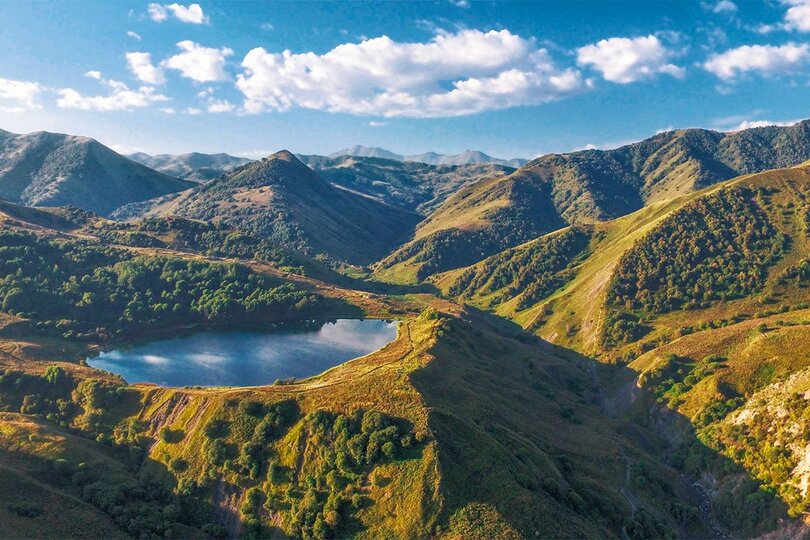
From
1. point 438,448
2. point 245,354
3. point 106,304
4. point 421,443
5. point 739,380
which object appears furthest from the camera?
point 106,304

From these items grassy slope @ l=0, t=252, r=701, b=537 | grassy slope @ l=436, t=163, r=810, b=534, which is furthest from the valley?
grassy slope @ l=436, t=163, r=810, b=534

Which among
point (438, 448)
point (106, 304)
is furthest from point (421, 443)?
point (106, 304)

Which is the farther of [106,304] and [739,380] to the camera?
[106,304]

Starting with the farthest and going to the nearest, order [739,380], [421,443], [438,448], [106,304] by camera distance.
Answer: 1. [106,304]
2. [739,380]
3. [421,443]
4. [438,448]

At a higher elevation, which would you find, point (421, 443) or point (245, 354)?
point (421, 443)

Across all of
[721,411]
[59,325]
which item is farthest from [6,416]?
[721,411]

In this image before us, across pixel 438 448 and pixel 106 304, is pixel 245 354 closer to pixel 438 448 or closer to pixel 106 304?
pixel 106 304

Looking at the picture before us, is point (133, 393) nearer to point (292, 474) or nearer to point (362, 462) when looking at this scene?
point (292, 474)

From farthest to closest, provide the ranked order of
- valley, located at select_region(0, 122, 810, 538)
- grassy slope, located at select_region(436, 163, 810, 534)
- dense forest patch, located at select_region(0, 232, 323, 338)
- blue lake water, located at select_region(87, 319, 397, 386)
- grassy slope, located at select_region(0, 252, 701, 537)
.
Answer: dense forest patch, located at select_region(0, 232, 323, 338)
blue lake water, located at select_region(87, 319, 397, 386)
grassy slope, located at select_region(436, 163, 810, 534)
valley, located at select_region(0, 122, 810, 538)
grassy slope, located at select_region(0, 252, 701, 537)

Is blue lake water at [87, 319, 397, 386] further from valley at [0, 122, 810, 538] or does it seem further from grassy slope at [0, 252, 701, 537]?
grassy slope at [0, 252, 701, 537]
